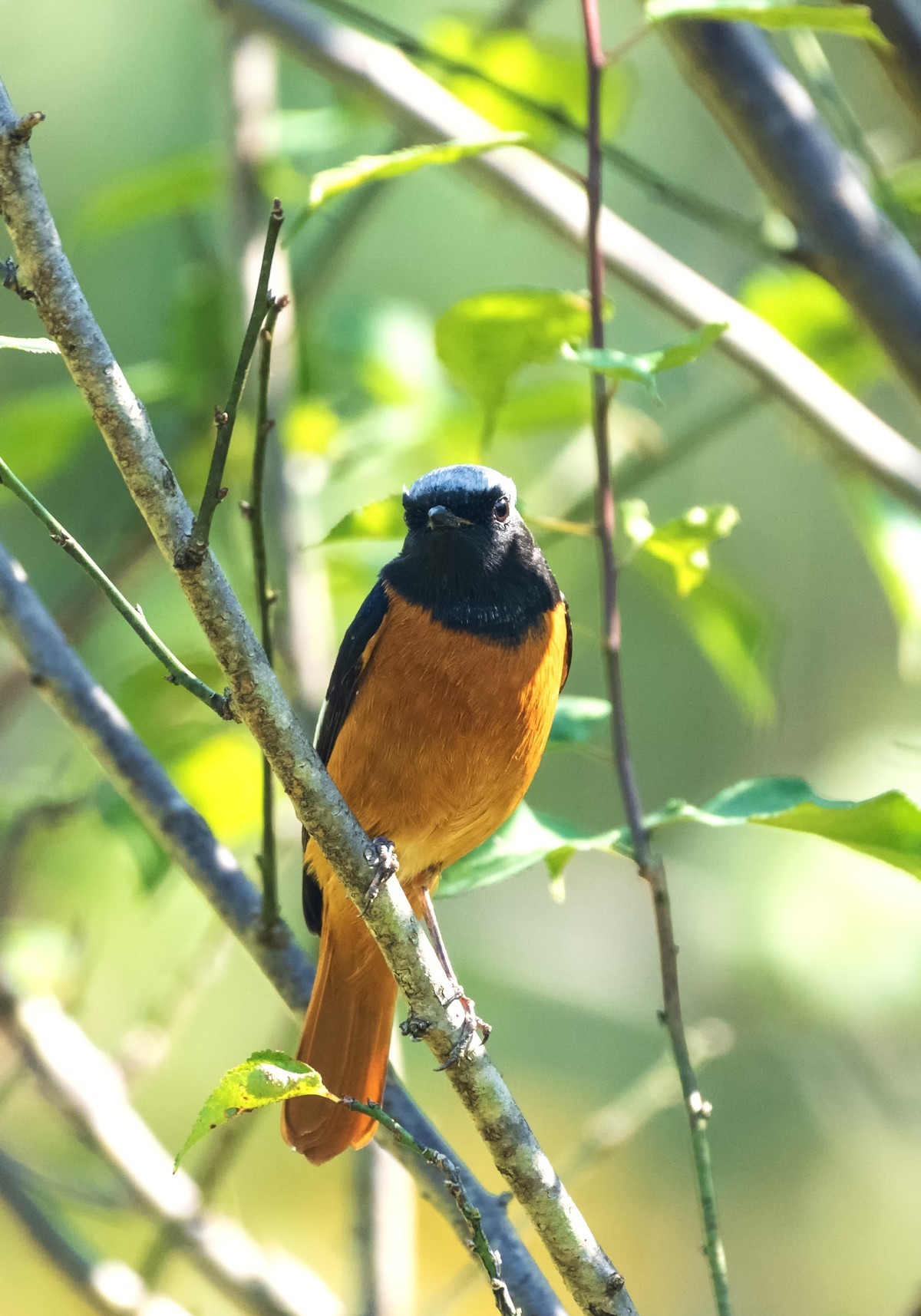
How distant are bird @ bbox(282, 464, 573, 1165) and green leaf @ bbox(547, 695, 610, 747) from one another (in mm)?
104

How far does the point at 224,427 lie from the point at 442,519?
5.48 ft

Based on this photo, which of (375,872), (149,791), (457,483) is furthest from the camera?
(457,483)

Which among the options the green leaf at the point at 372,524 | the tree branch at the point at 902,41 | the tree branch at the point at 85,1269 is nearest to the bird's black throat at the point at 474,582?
the green leaf at the point at 372,524

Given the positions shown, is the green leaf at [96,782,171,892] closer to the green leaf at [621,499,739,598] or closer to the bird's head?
the bird's head

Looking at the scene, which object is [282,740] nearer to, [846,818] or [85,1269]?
[846,818]

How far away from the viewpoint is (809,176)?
3475 mm

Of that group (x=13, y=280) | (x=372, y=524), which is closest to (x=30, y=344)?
(x=13, y=280)

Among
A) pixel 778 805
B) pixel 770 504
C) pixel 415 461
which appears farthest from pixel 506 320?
pixel 770 504

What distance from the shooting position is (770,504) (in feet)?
30.0

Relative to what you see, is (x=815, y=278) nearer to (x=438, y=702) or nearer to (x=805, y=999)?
(x=438, y=702)

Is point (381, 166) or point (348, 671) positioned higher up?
point (381, 166)

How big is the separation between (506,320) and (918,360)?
3.26 ft

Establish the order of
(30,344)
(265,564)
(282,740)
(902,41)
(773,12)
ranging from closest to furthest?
1. (30,344)
2. (282,740)
3. (265,564)
4. (773,12)
5. (902,41)

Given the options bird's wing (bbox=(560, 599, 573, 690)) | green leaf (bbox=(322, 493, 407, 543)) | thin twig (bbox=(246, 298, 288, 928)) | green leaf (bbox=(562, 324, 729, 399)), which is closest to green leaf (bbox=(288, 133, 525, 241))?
thin twig (bbox=(246, 298, 288, 928))
